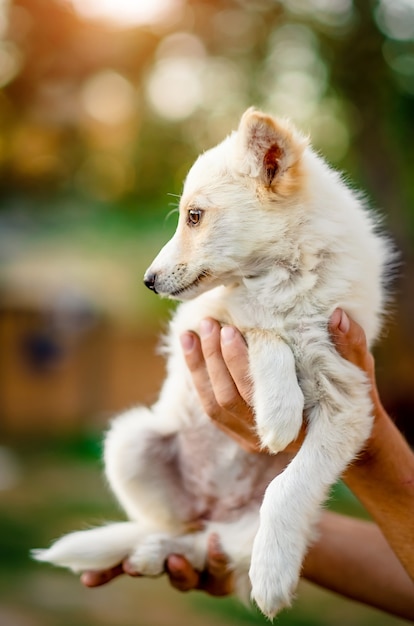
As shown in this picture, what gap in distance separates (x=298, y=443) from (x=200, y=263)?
58cm

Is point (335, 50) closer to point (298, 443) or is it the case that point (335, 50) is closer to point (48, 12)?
point (48, 12)

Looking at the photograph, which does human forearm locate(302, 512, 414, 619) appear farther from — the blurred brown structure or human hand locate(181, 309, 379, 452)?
the blurred brown structure

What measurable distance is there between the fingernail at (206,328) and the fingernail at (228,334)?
3.6 inches

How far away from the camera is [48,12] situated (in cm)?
1032

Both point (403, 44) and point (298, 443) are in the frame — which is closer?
point (298, 443)

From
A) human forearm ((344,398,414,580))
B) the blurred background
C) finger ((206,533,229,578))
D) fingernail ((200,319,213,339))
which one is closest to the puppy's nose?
fingernail ((200,319,213,339))

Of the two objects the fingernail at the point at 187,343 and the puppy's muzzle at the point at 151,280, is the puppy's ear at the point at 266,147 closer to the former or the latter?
the puppy's muzzle at the point at 151,280

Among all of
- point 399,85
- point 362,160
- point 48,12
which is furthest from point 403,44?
point 48,12

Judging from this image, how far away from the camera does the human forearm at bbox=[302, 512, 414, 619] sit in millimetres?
2535

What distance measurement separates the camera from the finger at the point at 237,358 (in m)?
2.21

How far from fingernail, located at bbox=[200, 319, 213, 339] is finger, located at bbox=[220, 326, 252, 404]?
0.09 meters

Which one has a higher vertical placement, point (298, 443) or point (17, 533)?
point (298, 443)

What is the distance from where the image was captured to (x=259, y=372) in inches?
82.7

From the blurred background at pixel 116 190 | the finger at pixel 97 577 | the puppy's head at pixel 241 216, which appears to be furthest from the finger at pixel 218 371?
the blurred background at pixel 116 190
